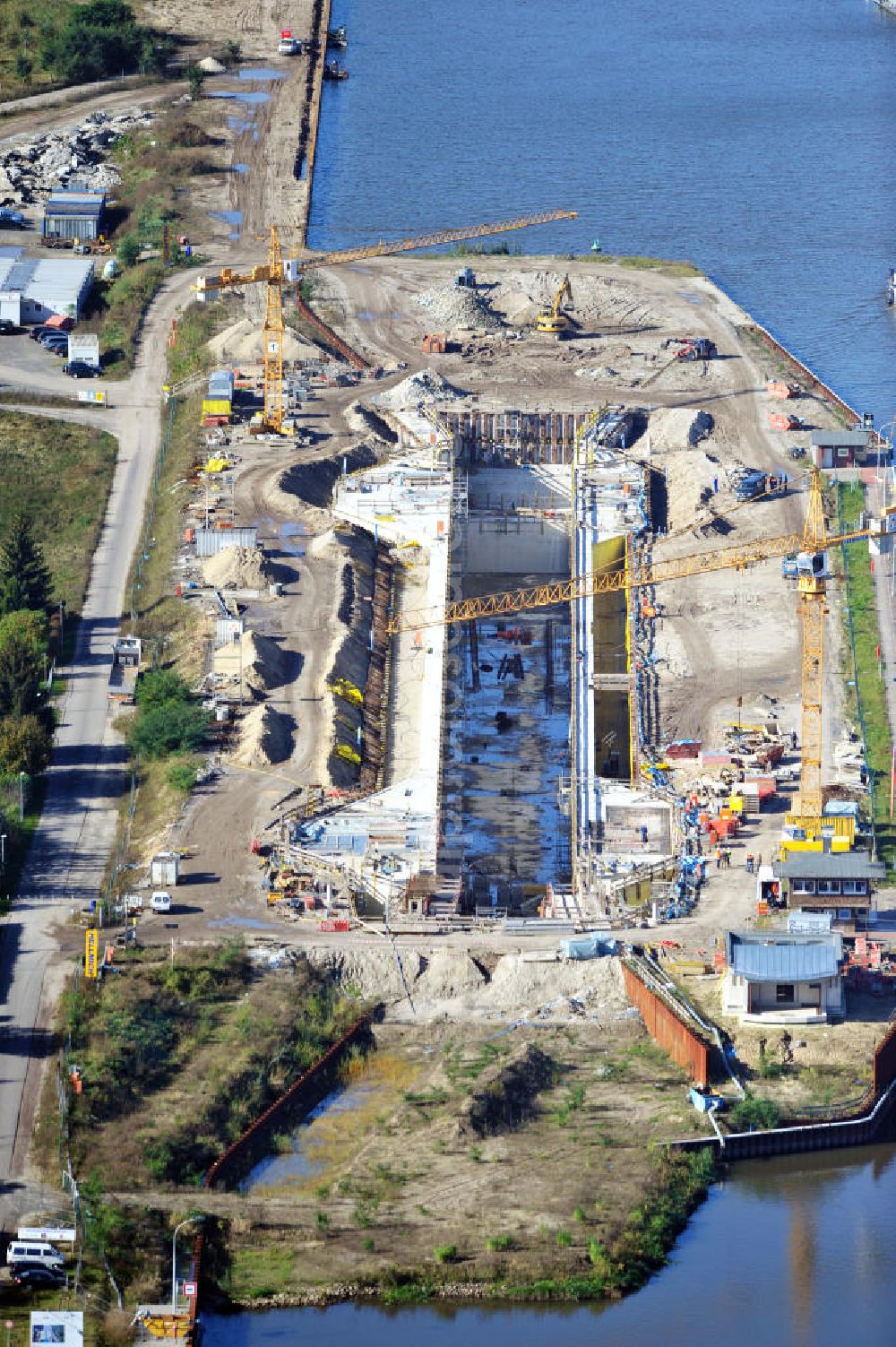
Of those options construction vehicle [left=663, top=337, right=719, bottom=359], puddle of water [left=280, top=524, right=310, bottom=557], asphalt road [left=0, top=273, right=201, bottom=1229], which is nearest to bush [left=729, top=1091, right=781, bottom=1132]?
asphalt road [left=0, top=273, right=201, bottom=1229]

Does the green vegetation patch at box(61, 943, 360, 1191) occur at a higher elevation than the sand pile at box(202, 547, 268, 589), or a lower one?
lower

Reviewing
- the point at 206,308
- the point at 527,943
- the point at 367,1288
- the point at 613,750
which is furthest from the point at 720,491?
the point at 367,1288

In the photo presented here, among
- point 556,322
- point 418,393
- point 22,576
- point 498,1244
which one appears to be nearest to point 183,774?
point 22,576

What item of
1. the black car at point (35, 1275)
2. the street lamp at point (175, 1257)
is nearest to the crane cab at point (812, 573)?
the street lamp at point (175, 1257)

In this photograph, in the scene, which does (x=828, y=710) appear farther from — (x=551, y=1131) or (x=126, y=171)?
(x=126, y=171)

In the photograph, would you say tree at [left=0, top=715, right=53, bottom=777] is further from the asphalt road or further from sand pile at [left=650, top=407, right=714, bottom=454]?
sand pile at [left=650, top=407, right=714, bottom=454]

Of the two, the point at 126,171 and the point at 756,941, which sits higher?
the point at 126,171
